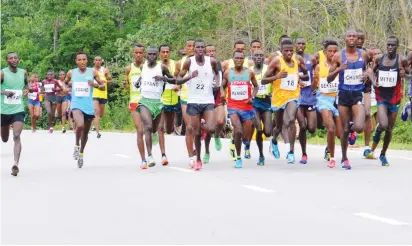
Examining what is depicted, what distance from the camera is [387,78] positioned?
17.1m

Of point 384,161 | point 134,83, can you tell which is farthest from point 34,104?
point 384,161

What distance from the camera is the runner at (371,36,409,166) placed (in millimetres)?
17047

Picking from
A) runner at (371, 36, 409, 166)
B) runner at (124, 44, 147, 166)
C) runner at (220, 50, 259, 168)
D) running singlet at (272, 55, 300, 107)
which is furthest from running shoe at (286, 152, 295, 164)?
runner at (124, 44, 147, 166)

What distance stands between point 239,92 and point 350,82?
6.04 feet

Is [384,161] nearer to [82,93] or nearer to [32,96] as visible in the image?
[82,93]

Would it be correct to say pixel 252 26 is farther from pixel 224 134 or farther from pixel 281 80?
pixel 281 80

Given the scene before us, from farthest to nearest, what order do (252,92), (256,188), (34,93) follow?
(34,93) < (252,92) < (256,188)

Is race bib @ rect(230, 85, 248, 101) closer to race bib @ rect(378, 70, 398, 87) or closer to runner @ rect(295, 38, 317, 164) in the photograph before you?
runner @ rect(295, 38, 317, 164)

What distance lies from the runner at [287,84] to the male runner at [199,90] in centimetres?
82

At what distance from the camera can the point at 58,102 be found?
1453 inches

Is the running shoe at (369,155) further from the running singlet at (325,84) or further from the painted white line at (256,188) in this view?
the painted white line at (256,188)

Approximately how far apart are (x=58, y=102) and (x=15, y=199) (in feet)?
80.0

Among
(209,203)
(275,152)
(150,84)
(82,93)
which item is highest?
(150,84)

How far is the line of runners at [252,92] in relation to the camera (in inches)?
652
